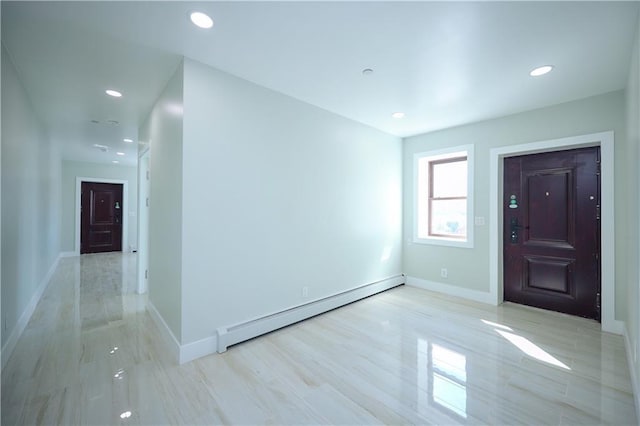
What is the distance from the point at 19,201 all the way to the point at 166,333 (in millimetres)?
2125

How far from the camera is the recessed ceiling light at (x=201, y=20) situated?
1.91 metres

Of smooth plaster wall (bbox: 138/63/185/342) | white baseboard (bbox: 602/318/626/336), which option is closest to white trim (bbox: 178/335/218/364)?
smooth plaster wall (bbox: 138/63/185/342)

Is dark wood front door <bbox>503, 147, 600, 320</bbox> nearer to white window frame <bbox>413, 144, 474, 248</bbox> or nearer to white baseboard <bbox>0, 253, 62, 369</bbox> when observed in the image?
white window frame <bbox>413, 144, 474, 248</bbox>

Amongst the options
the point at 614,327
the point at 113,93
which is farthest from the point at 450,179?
the point at 113,93

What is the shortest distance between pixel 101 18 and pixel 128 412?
8.80 feet

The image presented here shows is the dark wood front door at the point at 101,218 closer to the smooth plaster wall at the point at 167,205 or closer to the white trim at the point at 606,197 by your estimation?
the smooth plaster wall at the point at 167,205

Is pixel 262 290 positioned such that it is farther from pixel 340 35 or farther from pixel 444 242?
pixel 444 242

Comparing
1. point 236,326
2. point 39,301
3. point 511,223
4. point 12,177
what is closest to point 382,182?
point 511,223

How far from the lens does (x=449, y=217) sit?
183 inches

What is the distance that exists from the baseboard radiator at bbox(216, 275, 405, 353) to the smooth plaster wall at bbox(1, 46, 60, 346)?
1.84 m

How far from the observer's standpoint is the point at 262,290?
9.77 feet

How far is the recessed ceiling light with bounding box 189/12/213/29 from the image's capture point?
1910mm

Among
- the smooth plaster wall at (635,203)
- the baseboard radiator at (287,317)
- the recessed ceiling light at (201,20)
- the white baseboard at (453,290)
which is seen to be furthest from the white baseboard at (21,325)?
the white baseboard at (453,290)

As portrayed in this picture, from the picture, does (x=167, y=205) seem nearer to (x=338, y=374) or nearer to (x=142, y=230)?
(x=142, y=230)
